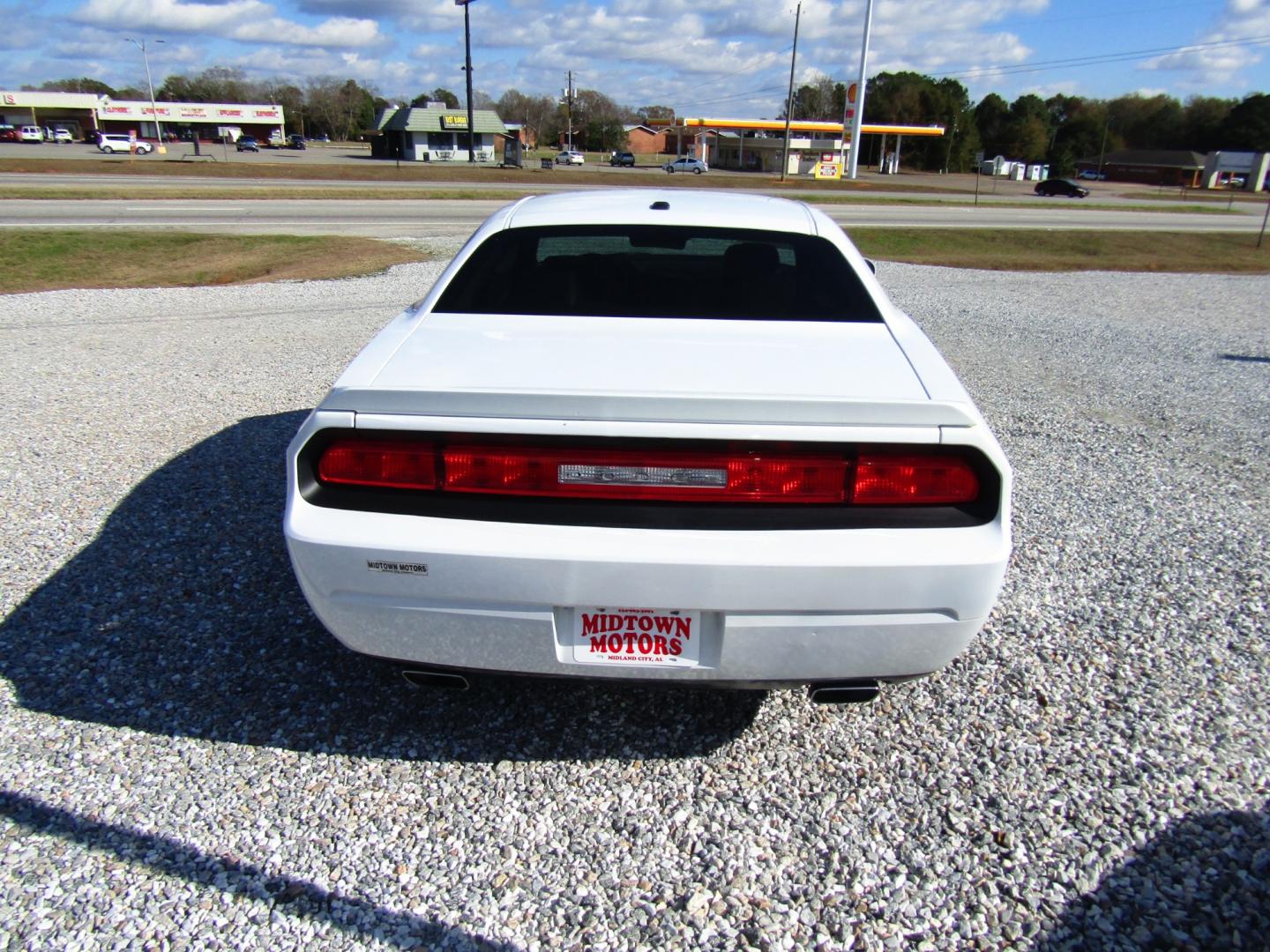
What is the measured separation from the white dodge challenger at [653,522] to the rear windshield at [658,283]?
0.79 meters

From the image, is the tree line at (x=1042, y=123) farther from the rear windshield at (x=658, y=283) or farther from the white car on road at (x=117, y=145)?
the rear windshield at (x=658, y=283)

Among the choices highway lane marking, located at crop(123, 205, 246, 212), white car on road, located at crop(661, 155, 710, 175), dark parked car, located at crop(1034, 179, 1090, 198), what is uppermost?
white car on road, located at crop(661, 155, 710, 175)

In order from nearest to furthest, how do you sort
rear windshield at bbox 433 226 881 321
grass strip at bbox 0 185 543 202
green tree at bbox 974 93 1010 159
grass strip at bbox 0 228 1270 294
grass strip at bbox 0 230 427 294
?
rear windshield at bbox 433 226 881 321 < grass strip at bbox 0 230 427 294 < grass strip at bbox 0 228 1270 294 < grass strip at bbox 0 185 543 202 < green tree at bbox 974 93 1010 159

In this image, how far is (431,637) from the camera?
2.30 m

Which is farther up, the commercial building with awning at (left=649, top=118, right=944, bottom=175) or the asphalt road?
the commercial building with awning at (left=649, top=118, right=944, bottom=175)

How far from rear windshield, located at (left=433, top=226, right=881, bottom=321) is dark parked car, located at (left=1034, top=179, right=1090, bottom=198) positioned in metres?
58.1

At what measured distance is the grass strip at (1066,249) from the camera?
1812 centimetres

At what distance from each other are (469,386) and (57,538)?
2922mm

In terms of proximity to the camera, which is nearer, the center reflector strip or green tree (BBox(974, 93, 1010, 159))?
the center reflector strip

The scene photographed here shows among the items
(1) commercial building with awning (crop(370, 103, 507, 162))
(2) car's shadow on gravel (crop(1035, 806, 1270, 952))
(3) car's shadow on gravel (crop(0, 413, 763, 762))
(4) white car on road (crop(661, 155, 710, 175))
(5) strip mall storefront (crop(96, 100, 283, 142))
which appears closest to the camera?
(2) car's shadow on gravel (crop(1035, 806, 1270, 952))

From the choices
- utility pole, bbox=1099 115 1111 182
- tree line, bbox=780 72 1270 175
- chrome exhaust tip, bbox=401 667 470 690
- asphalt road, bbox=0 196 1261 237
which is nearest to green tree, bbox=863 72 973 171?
tree line, bbox=780 72 1270 175

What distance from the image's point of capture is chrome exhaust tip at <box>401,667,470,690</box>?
2.40m

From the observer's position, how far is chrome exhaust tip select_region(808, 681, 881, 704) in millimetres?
2365

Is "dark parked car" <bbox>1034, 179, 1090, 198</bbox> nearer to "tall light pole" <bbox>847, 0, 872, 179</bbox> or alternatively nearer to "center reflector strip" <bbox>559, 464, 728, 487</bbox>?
"tall light pole" <bbox>847, 0, 872, 179</bbox>
